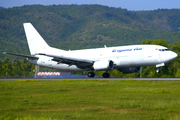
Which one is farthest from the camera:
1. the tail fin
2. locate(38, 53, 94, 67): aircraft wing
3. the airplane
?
the tail fin

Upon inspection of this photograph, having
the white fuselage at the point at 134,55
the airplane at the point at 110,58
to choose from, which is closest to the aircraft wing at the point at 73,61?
the airplane at the point at 110,58

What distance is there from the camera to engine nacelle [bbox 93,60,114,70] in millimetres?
41938

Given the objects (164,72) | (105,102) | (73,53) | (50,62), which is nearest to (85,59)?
(73,53)

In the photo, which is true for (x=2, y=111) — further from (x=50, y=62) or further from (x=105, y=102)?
(x=50, y=62)

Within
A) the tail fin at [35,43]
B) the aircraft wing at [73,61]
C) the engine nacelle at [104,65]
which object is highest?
the tail fin at [35,43]

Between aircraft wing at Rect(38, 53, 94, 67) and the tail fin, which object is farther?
the tail fin

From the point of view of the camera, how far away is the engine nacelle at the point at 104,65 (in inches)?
1651

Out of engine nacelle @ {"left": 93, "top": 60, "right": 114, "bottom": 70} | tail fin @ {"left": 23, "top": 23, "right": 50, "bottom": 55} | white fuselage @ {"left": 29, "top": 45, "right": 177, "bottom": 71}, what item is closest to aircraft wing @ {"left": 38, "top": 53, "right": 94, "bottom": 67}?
white fuselage @ {"left": 29, "top": 45, "right": 177, "bottom": 71}

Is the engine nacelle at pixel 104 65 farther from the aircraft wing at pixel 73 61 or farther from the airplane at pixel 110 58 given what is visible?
the aircraft wing at pixel 73 61

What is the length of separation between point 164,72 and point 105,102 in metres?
71.1

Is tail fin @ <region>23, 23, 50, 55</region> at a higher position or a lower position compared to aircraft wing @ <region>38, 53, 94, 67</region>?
higher

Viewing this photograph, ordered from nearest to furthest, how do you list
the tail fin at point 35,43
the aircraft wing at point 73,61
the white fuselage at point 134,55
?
the white fuselage at point 134,55, the aircraft wing at point 73,61, the tail fin at point 35,43

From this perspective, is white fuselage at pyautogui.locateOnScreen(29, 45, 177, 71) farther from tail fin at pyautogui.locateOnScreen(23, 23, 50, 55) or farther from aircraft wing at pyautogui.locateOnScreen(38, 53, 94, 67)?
tail fin at pyautogui.locateOnScreen(23, 23, 50, 55)

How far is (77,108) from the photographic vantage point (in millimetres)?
14875
